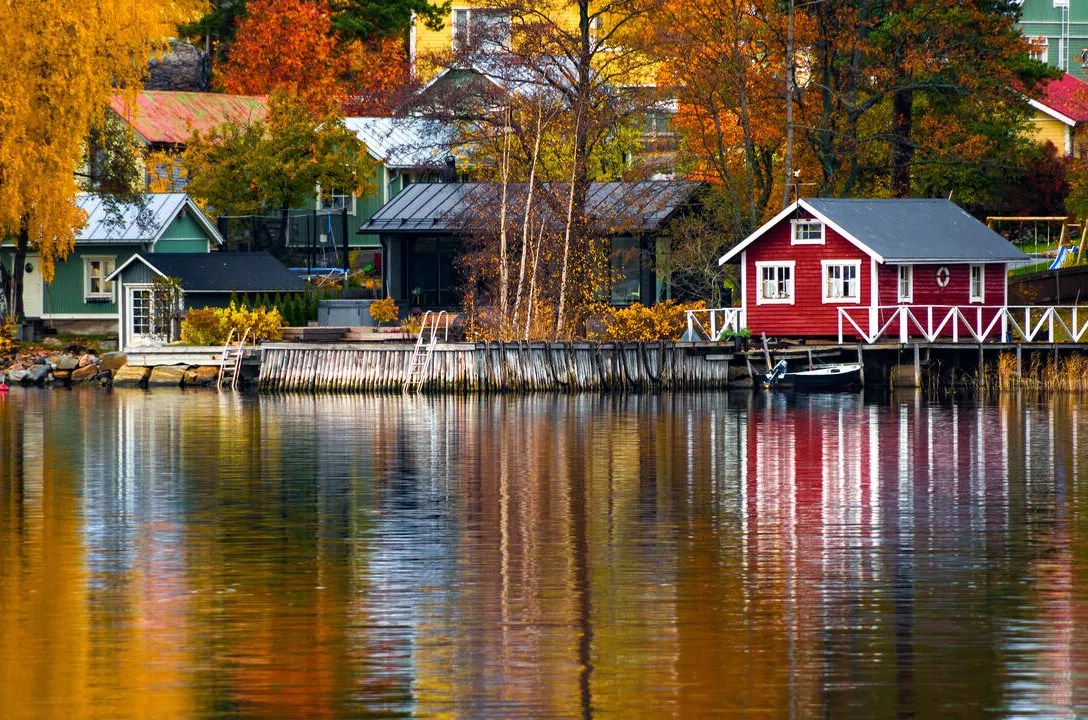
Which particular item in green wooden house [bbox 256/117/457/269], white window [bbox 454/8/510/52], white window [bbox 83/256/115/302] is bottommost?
white window [bbox 83/256/115/302]

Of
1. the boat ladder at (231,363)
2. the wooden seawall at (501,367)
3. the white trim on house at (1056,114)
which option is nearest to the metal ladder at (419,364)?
the wooden seawall at (501,367)

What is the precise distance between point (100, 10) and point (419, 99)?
11.9 metres

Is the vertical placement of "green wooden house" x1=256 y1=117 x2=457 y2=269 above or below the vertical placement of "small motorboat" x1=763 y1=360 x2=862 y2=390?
above

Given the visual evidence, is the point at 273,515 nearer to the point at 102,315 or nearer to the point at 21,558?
the point at 21,558

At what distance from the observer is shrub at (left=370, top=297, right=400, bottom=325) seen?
6150cm

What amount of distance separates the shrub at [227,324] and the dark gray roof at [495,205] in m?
6.96

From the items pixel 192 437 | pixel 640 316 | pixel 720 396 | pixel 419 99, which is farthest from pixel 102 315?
pixel 192 437

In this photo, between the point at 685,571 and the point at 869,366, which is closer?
the point at 685,571

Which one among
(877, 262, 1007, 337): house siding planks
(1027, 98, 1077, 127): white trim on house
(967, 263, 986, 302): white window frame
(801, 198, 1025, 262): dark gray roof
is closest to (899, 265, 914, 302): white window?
(877, 262, 1007, 337): house siding planks

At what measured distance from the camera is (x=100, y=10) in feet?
197

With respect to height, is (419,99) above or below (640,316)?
above

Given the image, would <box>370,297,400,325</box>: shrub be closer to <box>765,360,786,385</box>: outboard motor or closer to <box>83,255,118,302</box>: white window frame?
<box>83,255,118,302</box>: white window frame

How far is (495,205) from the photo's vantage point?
56.6 meters

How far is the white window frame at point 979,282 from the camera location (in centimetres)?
5534
